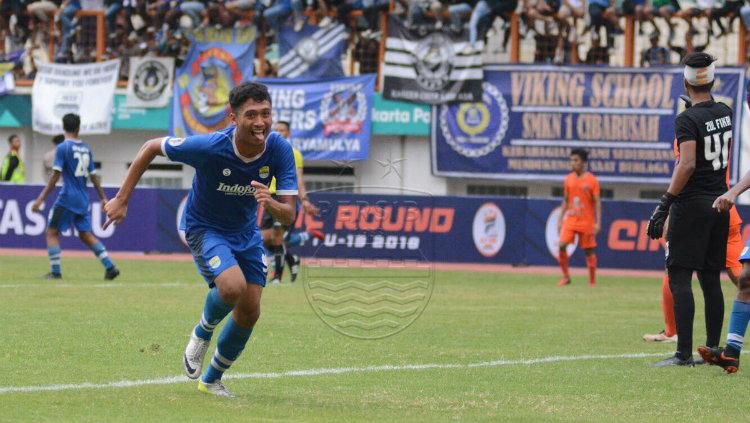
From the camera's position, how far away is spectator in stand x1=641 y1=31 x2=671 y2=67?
28094mm

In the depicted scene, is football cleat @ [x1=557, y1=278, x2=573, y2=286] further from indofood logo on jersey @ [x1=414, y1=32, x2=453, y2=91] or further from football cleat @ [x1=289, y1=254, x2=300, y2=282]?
indofood logo on jersey @ [x1=414, y1=32, x2=453, y2=91]

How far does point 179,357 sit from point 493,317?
5236 mm

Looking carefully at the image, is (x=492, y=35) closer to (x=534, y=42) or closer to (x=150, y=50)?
(x=534, y=42)

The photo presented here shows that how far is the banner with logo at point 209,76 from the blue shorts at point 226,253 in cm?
2213

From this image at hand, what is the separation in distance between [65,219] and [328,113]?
12089 millimetres

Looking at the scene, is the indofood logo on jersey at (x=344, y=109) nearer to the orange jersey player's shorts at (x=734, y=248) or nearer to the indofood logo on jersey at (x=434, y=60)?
the indofood logo on jersey at (x=434, y=60)

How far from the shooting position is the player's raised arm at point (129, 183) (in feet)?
25.7

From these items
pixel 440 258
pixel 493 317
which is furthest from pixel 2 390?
pixel 440 258

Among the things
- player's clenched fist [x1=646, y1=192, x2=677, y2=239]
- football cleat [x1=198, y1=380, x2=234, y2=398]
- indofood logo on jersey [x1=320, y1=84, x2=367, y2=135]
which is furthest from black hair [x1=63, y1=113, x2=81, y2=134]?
indofood logo on jersey [x1=320, y1=84, x2=367, y2=135]

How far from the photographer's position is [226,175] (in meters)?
8.11

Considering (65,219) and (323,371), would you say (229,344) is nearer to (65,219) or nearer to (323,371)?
(323,371)

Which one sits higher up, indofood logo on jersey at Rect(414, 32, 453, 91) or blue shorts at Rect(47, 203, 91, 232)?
indofood logo on jersey at Rect(414, 32, 453, 91)

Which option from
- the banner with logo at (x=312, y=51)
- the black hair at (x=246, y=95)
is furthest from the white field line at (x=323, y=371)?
the banner with logo at (x=312, y=51)

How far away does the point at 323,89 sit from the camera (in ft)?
97.6
